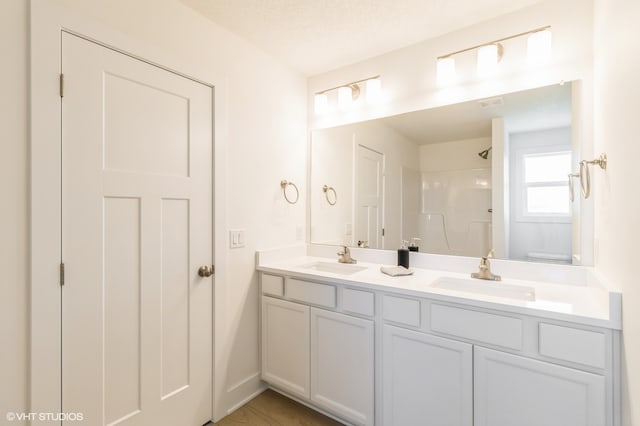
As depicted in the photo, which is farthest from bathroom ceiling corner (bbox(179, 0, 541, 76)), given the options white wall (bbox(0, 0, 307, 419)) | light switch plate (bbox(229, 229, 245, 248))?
light switch plate (bbox(229, 229, 245, 248))

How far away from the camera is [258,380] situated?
2170mm

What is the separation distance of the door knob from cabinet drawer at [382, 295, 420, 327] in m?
1.05

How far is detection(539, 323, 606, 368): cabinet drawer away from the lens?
1125mm

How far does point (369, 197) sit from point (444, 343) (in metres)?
1.19

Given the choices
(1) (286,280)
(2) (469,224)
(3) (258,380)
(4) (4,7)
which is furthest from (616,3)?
(3) (258,380)

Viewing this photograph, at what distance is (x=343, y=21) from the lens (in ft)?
6.15

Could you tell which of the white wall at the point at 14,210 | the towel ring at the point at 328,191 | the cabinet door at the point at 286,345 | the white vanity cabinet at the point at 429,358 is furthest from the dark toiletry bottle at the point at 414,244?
the white wall at the point at 14,210

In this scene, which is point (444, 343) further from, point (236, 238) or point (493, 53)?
point (493, 53)

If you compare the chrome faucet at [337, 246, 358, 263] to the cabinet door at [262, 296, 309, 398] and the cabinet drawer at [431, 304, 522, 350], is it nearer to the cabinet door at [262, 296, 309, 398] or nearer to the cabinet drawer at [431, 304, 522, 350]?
the cabinet door at [262, 296, 309, 398]

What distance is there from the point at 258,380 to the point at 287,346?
1.40ft

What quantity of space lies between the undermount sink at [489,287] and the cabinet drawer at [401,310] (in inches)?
7.7

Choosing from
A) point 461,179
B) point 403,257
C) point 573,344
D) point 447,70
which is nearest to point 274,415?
point 403,257

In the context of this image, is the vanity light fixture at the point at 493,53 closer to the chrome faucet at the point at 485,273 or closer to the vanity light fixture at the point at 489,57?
the vanity light fixture at the point at 489,57

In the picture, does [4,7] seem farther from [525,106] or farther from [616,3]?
[525,106]
